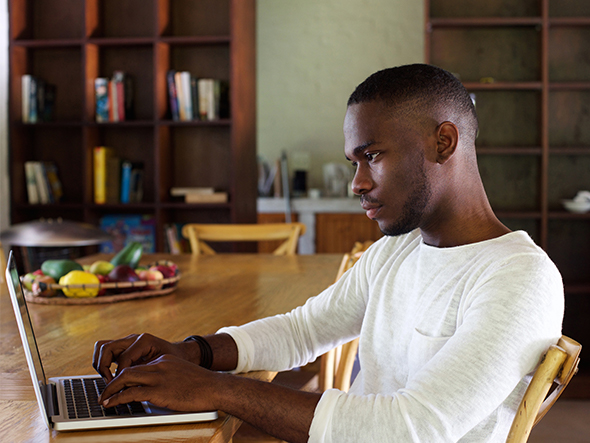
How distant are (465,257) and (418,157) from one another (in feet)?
0.55

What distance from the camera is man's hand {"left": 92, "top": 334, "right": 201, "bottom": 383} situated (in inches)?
34.9

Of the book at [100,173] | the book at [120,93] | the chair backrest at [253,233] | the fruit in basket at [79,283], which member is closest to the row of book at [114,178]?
the book at [100,173]

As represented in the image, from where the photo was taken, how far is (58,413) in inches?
29.7

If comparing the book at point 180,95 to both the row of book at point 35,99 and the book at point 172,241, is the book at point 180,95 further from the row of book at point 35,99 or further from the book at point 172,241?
the row of book at point 35,99

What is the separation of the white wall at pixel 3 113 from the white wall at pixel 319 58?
8.34ft

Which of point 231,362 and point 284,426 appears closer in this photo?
point 284,426

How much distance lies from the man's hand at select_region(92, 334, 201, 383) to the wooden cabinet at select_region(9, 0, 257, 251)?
269cm

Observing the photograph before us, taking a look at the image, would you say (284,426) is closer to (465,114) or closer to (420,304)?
(420,304)

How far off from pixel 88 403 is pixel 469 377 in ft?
1.58

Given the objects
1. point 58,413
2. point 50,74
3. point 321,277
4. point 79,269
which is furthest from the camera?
point 50,74

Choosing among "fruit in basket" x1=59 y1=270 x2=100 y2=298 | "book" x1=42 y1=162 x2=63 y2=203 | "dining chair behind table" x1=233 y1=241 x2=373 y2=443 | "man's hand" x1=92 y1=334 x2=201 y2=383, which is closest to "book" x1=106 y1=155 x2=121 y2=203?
"book" x1=42 y1=162 x2=63 y2=203

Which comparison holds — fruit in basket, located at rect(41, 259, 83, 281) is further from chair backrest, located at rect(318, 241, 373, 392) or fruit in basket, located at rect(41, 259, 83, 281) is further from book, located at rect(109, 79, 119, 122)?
book, located at rect(109, 79, 119, 122)

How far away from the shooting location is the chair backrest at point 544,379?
0.73m

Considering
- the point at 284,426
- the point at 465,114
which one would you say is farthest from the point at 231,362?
the point at 465,114
